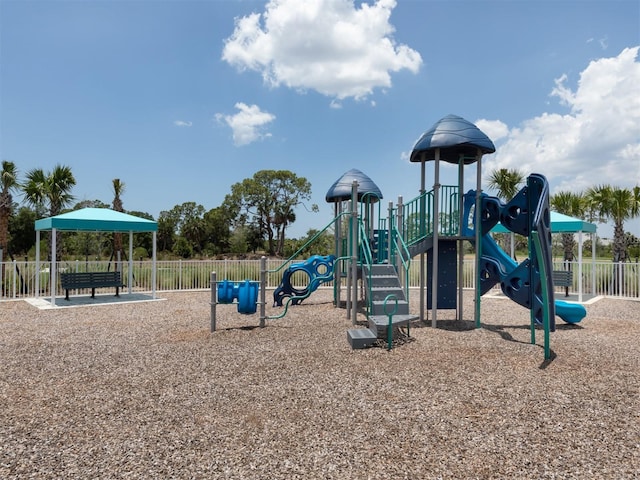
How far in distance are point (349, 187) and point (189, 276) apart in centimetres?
784

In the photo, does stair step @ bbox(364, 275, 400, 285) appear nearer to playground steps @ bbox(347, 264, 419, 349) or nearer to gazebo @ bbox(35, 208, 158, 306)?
playground steps @ bbox(347, 264, 419, 349)

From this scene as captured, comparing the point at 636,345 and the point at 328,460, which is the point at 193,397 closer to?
the point at 328,460

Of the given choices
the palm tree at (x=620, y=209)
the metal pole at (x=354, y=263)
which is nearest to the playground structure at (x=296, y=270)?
the metal pole at (x=354, y=263)

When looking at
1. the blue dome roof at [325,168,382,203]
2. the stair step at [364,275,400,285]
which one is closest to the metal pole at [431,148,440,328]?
the stair step at [364,275,400,285]

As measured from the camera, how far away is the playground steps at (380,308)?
255 inches

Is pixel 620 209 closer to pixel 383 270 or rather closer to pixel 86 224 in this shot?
pixel 383 270

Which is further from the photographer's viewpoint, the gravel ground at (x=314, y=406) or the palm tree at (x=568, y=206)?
the palm tree at (x=568, y=206)

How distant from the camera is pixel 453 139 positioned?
782 centimetres

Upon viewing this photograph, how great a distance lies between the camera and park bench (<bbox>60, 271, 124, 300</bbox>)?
1233 centimetres

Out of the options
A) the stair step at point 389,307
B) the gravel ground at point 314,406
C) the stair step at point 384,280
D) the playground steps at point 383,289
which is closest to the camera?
the gravel ground at point 314,406

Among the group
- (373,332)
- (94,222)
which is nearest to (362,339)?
(373,332)

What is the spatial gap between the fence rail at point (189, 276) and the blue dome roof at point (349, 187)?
4416 mm

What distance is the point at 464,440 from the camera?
136 inches

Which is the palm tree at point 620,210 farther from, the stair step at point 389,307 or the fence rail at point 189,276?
the stair step at point 389,307
